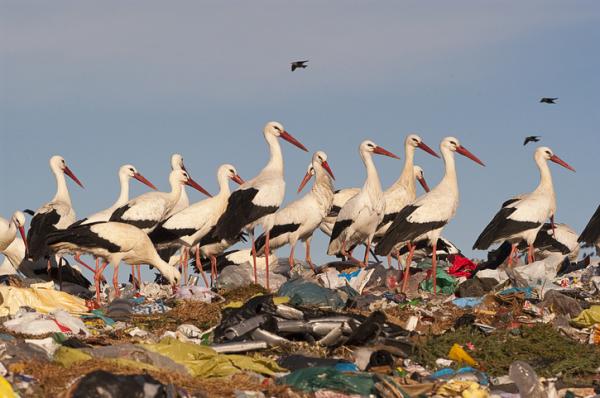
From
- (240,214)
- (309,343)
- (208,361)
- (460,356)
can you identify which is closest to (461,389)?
(460,356)

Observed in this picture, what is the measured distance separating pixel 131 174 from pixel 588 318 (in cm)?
1175

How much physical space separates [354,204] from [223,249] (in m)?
2.78

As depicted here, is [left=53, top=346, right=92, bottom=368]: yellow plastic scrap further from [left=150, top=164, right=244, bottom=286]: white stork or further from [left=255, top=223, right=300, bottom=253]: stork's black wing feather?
[left=255, top=223, right=300, bottom=253]: stork's black wing feather

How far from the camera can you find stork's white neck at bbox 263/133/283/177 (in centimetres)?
1813

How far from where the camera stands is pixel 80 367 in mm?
7641

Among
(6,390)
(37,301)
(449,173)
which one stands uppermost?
(449,173)

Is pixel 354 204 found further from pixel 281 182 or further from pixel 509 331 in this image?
pixel 509 331

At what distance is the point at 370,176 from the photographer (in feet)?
58.3

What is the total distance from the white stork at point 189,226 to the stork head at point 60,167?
4.28 meters

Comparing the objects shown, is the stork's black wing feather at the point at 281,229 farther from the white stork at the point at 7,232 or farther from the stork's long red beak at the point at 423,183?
the stork's long red beak at the point at 423,183

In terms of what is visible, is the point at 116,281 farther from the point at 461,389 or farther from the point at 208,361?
the point at 461,389

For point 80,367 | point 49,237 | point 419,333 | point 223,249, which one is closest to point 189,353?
point 80,367

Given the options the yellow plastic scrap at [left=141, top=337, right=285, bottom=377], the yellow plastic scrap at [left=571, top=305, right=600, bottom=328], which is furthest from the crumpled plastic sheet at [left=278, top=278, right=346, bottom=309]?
the yellow plastic scrap at [left=141, top=337, right=285, bottom=377]

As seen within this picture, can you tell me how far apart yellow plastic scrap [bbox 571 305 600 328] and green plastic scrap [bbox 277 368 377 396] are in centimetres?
382
